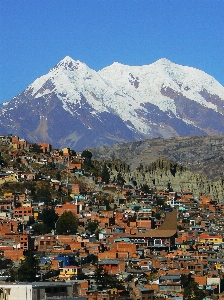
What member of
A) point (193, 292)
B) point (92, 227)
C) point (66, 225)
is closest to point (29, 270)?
point (193, 292)

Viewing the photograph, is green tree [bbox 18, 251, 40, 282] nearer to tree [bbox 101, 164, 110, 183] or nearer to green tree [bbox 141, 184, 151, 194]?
tree [bbox 101, 164, 110, 183]

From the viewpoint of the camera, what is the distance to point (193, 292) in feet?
217

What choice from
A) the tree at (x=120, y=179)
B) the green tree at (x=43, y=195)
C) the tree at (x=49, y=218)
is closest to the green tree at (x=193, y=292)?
the tree at (x=49, y=218)

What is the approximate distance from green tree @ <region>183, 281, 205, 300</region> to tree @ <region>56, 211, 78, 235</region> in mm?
34028

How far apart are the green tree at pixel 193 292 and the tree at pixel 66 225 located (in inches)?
1340

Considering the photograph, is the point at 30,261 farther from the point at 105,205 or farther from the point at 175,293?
the point at 105,205

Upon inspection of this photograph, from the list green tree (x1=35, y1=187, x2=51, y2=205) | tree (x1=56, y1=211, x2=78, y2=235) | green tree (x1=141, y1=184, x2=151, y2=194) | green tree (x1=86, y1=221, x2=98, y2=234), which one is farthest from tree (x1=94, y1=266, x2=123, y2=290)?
green tree (x1=141, y1=184, x2=151, y2=194)

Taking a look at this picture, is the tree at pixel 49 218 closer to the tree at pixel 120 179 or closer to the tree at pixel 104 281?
the tree at pixel 104 281

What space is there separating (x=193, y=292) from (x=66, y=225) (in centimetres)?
3809

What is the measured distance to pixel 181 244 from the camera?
3880 inches

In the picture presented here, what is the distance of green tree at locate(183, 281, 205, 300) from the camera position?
63.6 meters

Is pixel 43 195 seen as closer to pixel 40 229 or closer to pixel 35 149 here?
pixel 40 229

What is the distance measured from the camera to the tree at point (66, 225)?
10254 cm

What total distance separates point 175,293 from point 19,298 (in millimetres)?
40614
